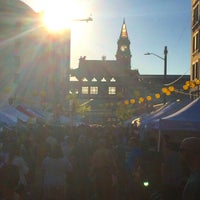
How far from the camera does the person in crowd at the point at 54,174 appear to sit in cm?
970

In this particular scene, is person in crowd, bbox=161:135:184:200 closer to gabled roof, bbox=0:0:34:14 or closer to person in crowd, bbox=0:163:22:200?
person in crowd, bbox=0:163:22:200

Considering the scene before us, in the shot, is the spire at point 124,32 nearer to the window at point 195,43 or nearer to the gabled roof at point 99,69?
the gabled roof at point 99,69

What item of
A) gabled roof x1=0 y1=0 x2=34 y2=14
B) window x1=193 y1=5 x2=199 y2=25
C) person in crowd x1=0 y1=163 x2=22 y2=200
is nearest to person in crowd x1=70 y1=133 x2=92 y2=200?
person in crowd x1=0 y1=163 x2=22 y2=200

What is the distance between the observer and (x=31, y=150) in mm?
13734

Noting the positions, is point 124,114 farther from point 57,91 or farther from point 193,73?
point 193,73

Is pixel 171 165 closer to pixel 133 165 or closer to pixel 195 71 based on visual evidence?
pixel 133 165

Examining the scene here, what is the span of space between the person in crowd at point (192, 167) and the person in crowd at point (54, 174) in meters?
5.22

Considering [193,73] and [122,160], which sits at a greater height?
[193,73]

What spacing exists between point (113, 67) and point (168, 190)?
134 meters

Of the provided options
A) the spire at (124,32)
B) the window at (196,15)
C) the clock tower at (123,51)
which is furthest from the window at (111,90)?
the window at (196,15)

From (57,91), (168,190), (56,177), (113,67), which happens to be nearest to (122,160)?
(56,177)

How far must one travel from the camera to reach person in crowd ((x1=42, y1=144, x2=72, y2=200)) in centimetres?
970

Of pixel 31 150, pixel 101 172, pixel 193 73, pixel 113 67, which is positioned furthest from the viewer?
pixel 113 67

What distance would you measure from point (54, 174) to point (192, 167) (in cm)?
545
